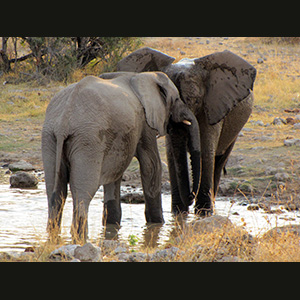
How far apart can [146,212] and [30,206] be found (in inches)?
57.5

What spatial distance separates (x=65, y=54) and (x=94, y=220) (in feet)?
29.1

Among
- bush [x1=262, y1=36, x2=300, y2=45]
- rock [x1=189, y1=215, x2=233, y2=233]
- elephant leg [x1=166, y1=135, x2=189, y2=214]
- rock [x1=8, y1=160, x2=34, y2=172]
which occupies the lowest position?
bush [x1=262, y1=36, x2=300, y2=45]

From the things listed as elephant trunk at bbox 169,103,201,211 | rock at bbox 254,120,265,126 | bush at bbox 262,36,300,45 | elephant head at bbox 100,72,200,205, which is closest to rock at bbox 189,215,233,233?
elephant head at bbox 100,72,200,205

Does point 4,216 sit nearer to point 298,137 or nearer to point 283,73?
point 298,137

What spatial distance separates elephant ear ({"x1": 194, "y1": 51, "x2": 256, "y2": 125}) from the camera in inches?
269

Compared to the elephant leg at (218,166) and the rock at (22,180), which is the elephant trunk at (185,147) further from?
the rock at (22,180)

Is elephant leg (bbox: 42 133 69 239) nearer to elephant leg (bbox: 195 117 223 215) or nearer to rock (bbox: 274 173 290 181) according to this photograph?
elephant leg (bbox: 195 117 223 215)

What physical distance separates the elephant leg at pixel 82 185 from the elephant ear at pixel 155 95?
2.95ft

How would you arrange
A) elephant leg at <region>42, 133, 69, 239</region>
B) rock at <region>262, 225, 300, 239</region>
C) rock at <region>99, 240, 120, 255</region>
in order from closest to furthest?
1. rock at <region>99, 240, 120, 255</region>
2. rock at <region>262, 225, 300, 239</region>
3. elephant leg at <region>42, 133, 69, 239</region>

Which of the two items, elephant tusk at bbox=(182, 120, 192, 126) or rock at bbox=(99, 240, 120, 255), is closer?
rock at bbox=(99, 240, 120, 255)

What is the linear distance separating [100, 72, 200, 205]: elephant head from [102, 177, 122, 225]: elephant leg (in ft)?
2.39

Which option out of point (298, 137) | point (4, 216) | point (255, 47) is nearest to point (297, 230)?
point (4, 216)

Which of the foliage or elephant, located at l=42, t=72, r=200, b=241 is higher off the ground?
elephant, located at l=42, t=72, r=200, b=241

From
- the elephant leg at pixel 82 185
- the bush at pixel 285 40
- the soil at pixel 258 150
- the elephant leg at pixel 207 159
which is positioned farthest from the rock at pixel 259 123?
the bush at pixel 285 40
